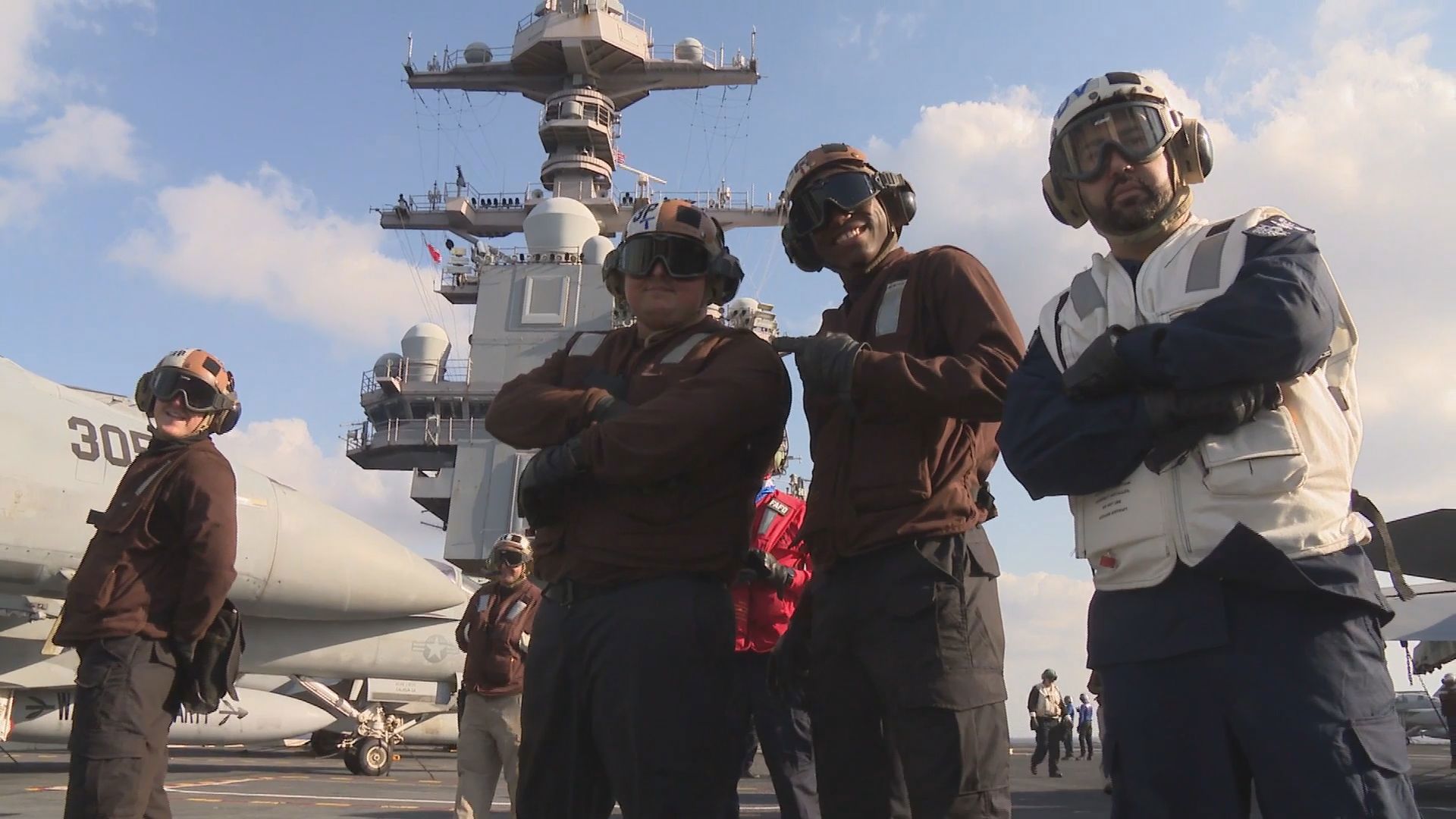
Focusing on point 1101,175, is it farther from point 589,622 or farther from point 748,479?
point 589,622

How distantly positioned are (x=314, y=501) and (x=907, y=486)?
11356 mm

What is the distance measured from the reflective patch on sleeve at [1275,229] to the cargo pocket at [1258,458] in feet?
1.21

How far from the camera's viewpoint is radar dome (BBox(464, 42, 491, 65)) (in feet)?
120

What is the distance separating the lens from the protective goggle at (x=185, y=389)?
4.20 m

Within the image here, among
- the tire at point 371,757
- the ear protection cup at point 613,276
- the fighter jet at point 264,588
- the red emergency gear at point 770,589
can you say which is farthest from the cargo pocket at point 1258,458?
the tire at point 371,757

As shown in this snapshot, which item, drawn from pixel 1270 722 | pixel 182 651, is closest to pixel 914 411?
pixel 1270 722

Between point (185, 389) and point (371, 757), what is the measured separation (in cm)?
1085

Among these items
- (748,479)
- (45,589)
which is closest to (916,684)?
(748,479)

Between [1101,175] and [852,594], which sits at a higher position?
[1101,175]

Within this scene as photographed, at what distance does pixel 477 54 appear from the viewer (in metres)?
36.6

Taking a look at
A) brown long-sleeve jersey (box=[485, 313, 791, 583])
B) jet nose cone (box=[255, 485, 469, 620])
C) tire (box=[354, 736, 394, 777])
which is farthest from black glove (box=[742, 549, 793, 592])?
tire (box=[354, 736, 394, 777])

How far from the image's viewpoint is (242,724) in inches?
527

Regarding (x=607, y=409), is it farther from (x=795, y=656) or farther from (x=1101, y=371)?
(x=1101, y=371)

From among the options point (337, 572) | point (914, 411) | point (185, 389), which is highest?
point (337, 572)
